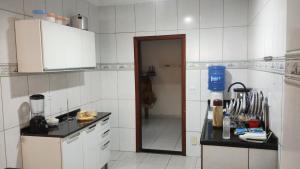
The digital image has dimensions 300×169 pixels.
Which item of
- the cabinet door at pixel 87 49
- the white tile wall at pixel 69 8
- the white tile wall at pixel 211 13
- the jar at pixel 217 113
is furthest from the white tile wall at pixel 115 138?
the jar at pixel 217 113

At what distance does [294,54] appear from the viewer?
2.11 ft

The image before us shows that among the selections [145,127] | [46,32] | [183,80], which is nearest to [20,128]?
[46,32]

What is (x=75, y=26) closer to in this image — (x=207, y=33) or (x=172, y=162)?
(x=207, y=33)

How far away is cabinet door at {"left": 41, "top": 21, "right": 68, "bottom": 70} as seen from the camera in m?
2.52

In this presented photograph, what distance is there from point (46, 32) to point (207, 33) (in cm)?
245

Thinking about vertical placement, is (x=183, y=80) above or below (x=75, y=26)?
below

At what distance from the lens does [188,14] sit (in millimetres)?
3918

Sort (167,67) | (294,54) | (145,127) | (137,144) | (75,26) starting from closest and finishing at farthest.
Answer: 1. (294,54)
2. (75,26)
3. (137,144)
4. (145,127)
5. (167,67)

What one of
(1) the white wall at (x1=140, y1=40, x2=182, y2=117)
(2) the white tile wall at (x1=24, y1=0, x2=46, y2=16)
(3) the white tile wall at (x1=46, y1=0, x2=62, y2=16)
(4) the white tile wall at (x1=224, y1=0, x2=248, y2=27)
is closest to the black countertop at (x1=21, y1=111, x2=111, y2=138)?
(2) the white tile wall at (x1=24, y1=0, x2=46, y2=16)

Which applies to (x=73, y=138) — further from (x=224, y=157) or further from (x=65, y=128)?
(x=224, y=157)

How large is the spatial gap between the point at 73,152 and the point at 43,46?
1.21 m

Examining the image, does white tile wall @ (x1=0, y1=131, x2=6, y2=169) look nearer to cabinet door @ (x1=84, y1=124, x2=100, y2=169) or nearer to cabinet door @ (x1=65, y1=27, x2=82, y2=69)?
cabinet door @ (x1=84, y1=124, x2=100, y2=169)

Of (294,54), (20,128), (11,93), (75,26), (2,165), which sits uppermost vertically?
(75,26)

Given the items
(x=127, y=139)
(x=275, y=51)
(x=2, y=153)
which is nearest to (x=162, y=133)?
(x=127, y=139)
